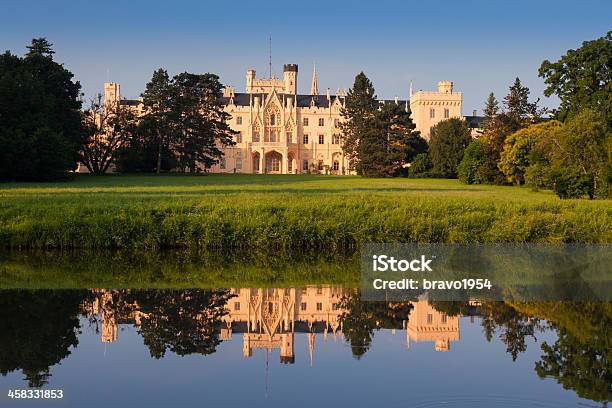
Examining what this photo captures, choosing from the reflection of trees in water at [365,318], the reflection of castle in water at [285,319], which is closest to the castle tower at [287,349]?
the reflection of castle in water at [285,319]

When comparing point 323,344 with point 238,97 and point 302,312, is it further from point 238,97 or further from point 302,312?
point 238,97

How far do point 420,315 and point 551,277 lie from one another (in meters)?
4.25

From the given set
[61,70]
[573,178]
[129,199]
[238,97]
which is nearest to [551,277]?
[129,199]

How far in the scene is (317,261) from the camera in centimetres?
1638

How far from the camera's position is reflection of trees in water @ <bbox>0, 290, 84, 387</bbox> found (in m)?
8.61

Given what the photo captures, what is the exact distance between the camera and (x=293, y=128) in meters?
82.3

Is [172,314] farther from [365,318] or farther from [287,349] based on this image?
[365,318]

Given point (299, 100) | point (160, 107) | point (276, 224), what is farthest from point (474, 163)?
point (299, 100)

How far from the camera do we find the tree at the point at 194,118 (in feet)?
184

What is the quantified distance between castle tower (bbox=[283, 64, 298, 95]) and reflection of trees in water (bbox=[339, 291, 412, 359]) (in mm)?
81839

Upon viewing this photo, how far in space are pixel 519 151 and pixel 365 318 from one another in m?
33.1

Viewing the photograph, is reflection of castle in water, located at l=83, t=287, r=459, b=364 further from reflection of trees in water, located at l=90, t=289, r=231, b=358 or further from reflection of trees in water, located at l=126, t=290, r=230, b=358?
reflection of trees in water, located at l=126, t=290, r=230, b=358

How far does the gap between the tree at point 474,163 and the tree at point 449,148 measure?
23.1ft

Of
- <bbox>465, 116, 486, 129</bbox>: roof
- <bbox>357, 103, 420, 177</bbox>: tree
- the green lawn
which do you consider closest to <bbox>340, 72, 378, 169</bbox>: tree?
<bbox>357, 103, 420, 177</bbox>: tree
